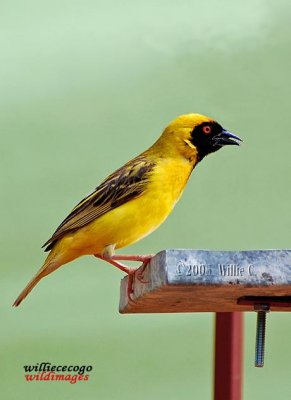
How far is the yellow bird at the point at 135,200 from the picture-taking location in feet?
12.6

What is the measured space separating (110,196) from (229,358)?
772 millimetres

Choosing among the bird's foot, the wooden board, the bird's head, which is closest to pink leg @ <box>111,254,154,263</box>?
the bird's foot

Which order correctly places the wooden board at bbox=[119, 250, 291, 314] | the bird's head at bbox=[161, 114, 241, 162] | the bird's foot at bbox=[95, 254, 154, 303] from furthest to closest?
the bird's head at bbox=[161, 114, 241, 162], the bird's foot at bbox=[95, 254, 154, 303], the wooden board at bbox=[119, 250, 291, 314]

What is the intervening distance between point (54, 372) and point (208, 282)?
93.6 inches

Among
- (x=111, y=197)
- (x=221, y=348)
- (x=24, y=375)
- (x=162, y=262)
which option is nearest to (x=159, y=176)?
(x=111, y=197)

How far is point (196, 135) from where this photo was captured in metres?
4.07

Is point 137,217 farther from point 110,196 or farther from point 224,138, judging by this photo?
point 224,138

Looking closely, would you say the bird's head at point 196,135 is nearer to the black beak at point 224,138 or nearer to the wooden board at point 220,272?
the black beak at point 224,138

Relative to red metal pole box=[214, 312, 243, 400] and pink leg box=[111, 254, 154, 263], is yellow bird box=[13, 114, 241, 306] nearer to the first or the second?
pink leg box=[111, 254, 154, 263]

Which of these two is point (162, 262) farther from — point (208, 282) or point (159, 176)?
point (159, 176)

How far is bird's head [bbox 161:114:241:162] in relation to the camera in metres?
4.05

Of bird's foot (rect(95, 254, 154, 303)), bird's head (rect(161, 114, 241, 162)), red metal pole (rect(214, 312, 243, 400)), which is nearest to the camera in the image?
bird's foot (rect(95, 254, 154, 303))

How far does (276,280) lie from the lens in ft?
8.94

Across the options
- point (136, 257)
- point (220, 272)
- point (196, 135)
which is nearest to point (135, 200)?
point (196, 135)
